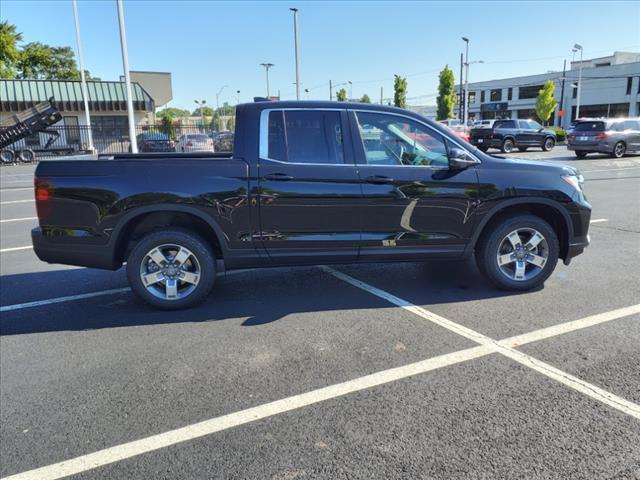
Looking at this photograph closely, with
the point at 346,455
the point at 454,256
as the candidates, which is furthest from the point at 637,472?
the point at 454,256

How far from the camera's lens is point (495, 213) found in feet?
16.6

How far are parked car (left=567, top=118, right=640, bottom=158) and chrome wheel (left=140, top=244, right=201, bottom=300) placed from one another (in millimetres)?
21908

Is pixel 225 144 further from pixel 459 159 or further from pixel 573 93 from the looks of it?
pixel 573 93

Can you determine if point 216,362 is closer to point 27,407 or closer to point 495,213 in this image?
point 27,407

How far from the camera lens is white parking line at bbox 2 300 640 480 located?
2.61m

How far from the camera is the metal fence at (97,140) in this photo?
94.4 feet

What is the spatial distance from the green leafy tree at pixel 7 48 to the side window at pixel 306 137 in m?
47.2

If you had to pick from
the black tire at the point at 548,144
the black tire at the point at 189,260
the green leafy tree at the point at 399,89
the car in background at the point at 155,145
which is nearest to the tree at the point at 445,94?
the green leafy tree at the point at 399,89

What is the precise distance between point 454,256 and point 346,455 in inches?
114

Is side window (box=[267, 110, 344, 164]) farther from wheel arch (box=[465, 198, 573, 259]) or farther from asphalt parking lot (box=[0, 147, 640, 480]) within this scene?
wheel arch (box=[465, 198, 573, 259])

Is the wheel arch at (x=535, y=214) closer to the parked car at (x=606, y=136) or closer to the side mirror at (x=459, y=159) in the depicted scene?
the side mirror at (x=459, y=159)

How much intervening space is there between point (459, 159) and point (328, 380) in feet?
8.36

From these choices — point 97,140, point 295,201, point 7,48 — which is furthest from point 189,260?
point 7,48

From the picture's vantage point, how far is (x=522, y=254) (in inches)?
202
